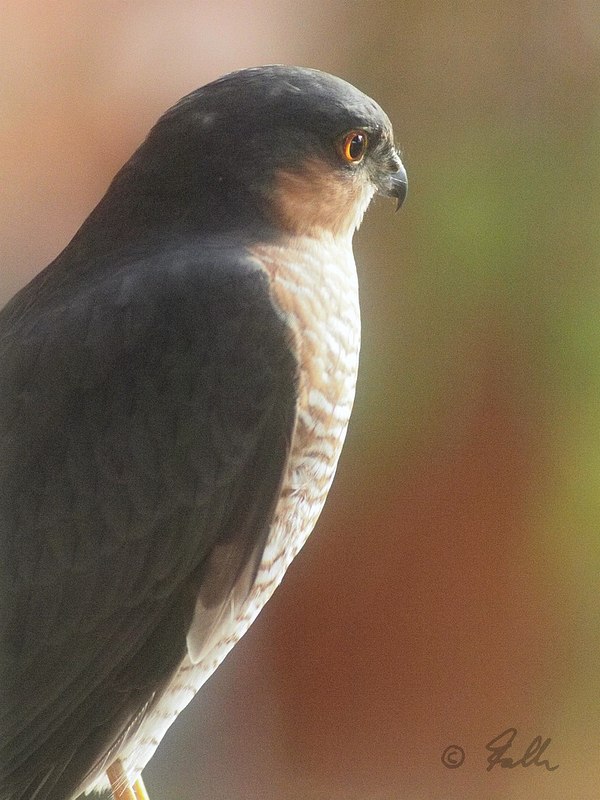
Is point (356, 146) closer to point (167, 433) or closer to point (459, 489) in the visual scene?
point (167, 433)

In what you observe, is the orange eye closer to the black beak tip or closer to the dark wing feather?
the black beak tip

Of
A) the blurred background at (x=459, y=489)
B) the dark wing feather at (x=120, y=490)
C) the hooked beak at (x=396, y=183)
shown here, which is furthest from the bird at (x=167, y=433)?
the blurred background at (x=459, y=489)

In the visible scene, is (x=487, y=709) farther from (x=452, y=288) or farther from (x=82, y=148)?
(x=82, y=148)

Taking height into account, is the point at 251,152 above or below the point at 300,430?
above

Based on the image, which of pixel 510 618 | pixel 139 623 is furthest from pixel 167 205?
pixel 510 618

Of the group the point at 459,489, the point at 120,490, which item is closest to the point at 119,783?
the point at 120,490

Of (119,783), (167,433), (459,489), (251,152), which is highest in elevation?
(251,152)

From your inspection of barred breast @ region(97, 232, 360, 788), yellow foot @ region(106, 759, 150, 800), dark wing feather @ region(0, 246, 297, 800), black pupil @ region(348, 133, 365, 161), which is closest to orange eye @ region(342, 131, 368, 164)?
black pupil @ region(348, 133, 365, 161)
